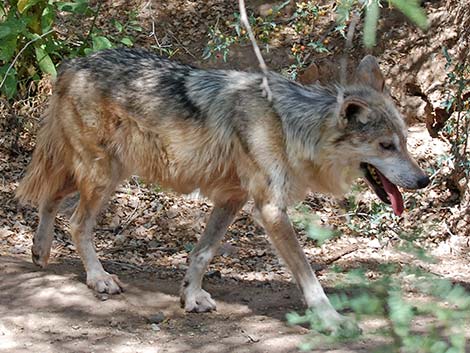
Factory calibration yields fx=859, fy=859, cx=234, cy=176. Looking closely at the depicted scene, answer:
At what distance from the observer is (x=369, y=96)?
5.47 m

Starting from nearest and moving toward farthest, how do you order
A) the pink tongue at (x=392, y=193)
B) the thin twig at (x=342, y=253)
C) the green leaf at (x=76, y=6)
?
the pink tongue at (x=392, y=193)
the thin twig at (x=342, y=253)
the green leaf at (x=76, y=6)

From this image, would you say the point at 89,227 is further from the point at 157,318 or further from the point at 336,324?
the point at 336,324

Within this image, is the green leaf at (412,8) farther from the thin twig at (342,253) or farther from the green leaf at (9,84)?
the green leaf at (9,84)

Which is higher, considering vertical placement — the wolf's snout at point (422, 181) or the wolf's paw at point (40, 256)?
the wolf's snout at point (422, 181)

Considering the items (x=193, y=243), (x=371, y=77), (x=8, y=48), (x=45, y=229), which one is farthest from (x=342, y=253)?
(x=8, y=48)

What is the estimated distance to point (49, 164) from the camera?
6.45m

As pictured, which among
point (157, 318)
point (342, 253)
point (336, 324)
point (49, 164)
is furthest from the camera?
point (342, 253)

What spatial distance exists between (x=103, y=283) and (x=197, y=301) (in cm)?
68

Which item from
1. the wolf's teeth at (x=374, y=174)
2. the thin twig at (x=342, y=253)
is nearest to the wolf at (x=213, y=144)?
the wolf's teeth at (x=374, y=174)

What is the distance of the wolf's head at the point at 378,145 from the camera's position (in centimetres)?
Result: 523

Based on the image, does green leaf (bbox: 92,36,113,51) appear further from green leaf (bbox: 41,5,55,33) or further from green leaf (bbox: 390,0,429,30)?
green leaf (bbox: 390,0,429,30)

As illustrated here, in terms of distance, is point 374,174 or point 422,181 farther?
point 374,174

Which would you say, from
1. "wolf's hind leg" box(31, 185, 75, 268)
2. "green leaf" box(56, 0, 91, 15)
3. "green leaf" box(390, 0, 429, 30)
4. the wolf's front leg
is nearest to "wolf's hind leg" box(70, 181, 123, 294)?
"wolf's hind leg" box(31, 185, 75, 268)

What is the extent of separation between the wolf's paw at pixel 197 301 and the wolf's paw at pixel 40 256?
3.78ft
